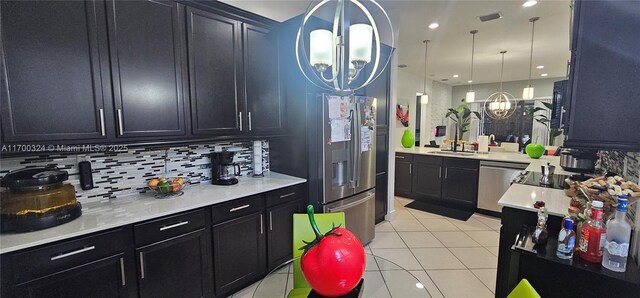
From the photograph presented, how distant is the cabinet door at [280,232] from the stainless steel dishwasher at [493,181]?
2886 millimetres

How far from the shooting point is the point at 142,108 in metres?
1.83

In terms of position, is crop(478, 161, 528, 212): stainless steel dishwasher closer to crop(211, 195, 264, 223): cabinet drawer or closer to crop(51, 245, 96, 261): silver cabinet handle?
crop(211, 195, 264, 223): cabinet drawer

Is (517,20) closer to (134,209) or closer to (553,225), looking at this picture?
(553,225)

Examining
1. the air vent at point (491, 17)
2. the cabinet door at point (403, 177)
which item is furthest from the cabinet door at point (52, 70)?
the cabinet door at point (403, 177)

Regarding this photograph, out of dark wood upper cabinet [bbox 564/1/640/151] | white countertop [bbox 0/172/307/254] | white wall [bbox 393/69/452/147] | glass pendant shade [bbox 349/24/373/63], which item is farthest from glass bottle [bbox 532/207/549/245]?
white wall [bbox 393/69/452/147]

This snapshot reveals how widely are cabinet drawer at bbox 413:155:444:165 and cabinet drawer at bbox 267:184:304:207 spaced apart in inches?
106

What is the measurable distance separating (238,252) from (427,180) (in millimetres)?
3391

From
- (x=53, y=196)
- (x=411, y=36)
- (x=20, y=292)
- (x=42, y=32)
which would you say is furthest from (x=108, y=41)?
(x=411, y=36)

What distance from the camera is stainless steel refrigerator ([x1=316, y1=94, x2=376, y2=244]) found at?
2514 millimetres

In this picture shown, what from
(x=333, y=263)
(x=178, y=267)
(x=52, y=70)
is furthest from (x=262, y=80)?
(x=333, y=263)

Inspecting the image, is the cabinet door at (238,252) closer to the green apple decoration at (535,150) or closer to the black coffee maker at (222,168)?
the black coffee maker at (222,168)

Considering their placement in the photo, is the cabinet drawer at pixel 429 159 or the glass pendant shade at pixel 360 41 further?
the cabinet drawer at pixel 429 159

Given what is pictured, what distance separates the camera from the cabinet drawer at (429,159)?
4301 millimetres

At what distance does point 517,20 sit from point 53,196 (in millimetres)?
5192
